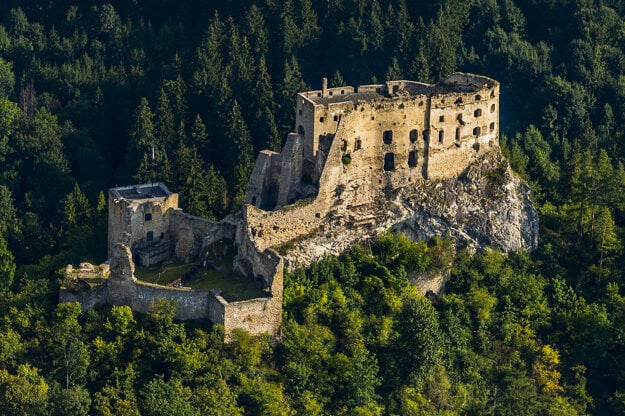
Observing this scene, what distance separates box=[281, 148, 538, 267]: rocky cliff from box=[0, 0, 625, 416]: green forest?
0.86 m

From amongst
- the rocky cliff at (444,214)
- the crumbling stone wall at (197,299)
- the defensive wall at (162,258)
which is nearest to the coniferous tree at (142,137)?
the defensive wall at (162,258)

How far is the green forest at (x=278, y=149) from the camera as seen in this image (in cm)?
7481

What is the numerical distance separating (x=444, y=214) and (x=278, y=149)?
68.2ft

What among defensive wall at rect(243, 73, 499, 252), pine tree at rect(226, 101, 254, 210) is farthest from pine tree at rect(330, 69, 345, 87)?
defensive wall at rect(243, 73, 499, 252)

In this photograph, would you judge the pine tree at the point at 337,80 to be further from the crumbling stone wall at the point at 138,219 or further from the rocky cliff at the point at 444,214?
the crumbling stone wall at the point at 138,219

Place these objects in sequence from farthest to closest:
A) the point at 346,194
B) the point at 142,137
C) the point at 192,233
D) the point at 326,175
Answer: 1. the point at 142,137
2. the point at 192,233
3. the point at 346,194
4. the point at 326,175

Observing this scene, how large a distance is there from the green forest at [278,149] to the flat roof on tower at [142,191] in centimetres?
450

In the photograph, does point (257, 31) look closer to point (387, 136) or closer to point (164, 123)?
point (164, 123)

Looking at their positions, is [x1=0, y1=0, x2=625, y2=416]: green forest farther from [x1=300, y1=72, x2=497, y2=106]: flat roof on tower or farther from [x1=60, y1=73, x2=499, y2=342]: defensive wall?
[x1=300, y1=72, x2=497, y2=106]: flat roof on tower

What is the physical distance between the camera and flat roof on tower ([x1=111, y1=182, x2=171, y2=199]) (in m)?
82.7

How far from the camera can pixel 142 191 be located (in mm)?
83750

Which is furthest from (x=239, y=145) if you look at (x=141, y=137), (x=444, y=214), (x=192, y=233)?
(x=444, y=214)

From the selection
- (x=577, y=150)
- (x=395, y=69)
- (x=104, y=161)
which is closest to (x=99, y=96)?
(x=104, y=161)

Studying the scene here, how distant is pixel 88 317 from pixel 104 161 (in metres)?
35.7
